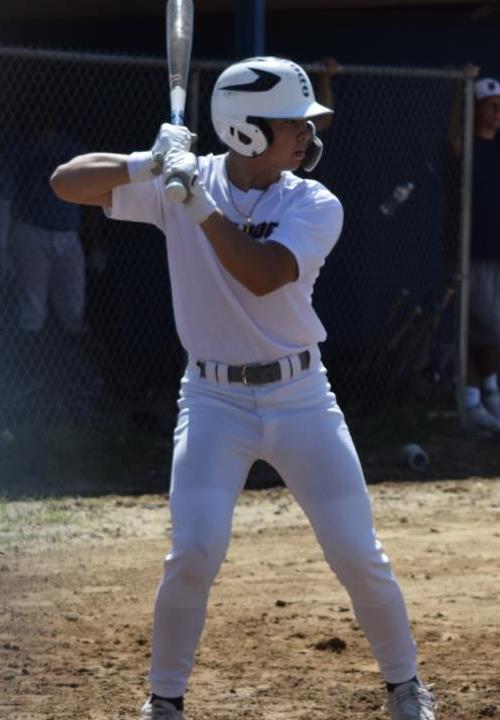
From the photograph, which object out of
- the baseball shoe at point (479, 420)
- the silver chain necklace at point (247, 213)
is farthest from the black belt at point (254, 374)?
the baseball shoe at point (479, 420)

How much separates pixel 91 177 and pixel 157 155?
236 millimetres

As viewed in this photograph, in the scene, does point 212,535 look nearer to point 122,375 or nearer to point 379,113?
point 122,375

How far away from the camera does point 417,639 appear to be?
5.71 meters

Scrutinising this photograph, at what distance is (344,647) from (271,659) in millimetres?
319

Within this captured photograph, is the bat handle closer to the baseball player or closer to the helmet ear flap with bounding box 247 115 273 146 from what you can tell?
the baseball player

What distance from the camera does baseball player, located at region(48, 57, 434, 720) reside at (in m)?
4.22

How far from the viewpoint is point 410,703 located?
439 cm

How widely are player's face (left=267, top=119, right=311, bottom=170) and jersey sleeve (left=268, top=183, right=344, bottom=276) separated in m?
0.11

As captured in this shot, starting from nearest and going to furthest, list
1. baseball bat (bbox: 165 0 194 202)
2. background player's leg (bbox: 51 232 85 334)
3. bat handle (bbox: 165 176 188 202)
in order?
bat handle (bbox: 165 176 188 202) < baseball bat (bbox: 165 0 194 202) < background player's leg (bbox: 51 232 85 334)

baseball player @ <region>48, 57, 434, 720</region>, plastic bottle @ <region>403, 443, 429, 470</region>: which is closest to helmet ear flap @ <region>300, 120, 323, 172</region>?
baseball player @ <region>48, 57, 434, 720</region>

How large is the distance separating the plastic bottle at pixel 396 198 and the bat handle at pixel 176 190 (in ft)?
24.3

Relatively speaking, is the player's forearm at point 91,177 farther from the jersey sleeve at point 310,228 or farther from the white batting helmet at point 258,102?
the jersey sleeve at point 310,228

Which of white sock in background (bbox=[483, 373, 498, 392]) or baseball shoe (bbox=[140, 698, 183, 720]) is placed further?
white sock in background (bbox=[483, 373, 498, 392])

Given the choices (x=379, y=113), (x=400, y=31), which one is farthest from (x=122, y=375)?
(x=400, y=31)
